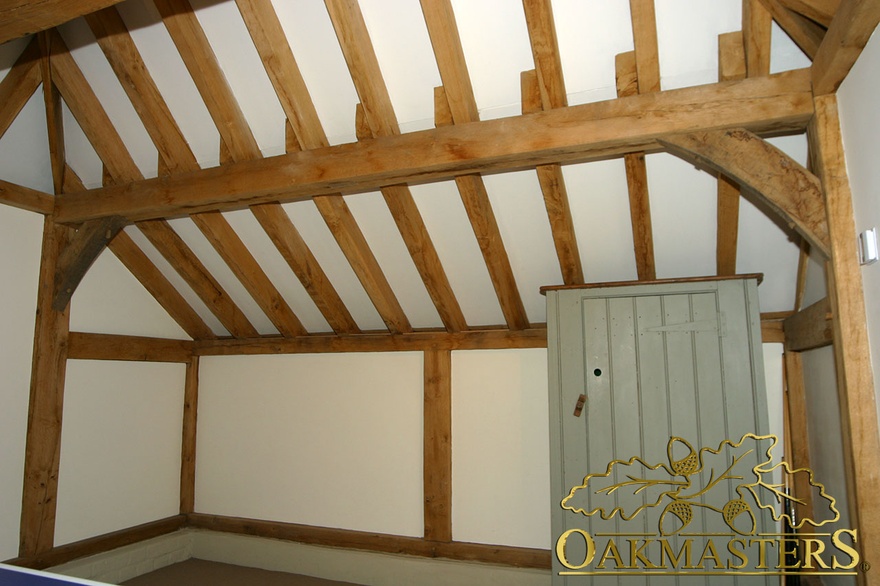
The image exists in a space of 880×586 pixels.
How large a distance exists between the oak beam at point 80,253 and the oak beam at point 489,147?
0.98 feet

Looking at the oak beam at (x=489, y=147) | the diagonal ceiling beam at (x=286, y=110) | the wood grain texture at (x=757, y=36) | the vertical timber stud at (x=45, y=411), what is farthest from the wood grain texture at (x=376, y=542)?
the wood grain texture at (x=757, y=36)

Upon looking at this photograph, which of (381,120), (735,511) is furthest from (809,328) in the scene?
(381,120)

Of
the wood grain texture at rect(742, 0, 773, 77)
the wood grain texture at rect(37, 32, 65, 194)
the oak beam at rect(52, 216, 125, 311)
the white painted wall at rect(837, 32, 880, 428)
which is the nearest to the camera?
the white painted wall at rect(837, 32, 880, 428)

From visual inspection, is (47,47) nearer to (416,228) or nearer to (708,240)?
(416,228)

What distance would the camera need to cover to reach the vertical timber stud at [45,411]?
15.5 feet

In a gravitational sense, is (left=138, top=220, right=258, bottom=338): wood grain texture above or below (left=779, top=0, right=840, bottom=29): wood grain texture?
below

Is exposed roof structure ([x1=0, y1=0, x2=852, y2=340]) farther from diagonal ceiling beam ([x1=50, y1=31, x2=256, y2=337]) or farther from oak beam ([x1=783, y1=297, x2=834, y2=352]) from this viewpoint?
oak beam ([x1=783, y1=297, x2=834, y2=352])

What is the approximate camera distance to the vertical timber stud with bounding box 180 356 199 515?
614 cm

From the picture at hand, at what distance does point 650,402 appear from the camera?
13.3 feet

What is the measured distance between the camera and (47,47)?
4.26 meters

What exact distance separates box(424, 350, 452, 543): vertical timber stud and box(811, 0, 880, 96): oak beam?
335 centimetres

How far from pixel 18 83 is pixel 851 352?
17.2ft

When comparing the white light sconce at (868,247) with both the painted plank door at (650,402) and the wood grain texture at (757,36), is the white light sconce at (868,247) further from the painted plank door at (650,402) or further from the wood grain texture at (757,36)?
the painted plank door at (650,402)

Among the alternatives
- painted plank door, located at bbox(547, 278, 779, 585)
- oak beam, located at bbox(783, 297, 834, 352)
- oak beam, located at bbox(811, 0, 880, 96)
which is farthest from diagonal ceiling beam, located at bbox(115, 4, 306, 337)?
oak beam, located at bbox(783, 297, 834, 352)
